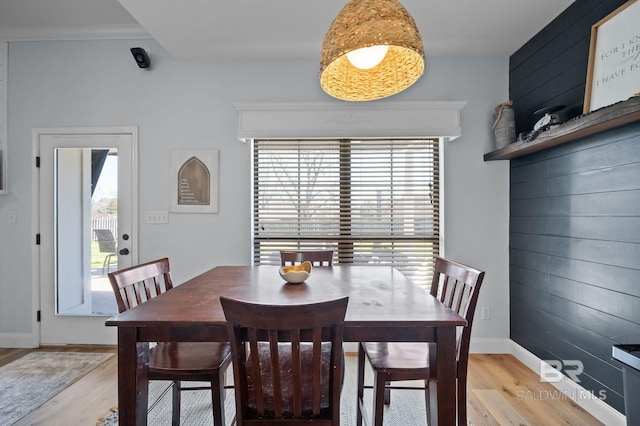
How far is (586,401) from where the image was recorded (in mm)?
2010

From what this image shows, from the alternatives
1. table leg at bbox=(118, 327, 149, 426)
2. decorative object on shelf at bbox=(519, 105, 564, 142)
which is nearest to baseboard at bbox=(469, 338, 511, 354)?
decorative object on shelf at bbox=(519, 105, 564, 142)

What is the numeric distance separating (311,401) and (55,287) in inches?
119

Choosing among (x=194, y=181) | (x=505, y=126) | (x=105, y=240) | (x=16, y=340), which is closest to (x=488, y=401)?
(x=505, y=126)

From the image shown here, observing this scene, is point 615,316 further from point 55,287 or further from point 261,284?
point 55,287

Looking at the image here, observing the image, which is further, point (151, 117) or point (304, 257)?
point (151, 117)

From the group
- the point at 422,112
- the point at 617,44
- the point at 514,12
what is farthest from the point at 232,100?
the point at 617,44

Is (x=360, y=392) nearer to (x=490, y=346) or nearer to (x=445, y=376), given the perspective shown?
(x=445, y=376)

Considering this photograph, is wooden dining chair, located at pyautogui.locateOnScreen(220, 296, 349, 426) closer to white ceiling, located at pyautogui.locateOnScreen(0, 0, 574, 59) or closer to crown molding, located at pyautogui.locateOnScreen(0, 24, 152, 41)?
white ceiling, located at pyautogui.locateOnScreen(0, 0, 574, 59)

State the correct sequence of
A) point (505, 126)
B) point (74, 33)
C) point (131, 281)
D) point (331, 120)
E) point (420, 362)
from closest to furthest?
Result: 1. point (420, 362)
2. point (131, 281)
3. point (505, 126)
4. point (331, 120)
5. point (74, 33)

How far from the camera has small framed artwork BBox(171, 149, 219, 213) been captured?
2977 millimetres

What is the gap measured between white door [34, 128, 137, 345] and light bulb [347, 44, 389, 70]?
240 cm

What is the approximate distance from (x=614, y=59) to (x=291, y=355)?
88.7 inches

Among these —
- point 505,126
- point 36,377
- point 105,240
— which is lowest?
point 36,377

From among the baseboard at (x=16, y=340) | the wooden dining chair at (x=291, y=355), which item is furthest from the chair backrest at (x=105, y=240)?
the wooden dining chair at (x=291, y=355)
